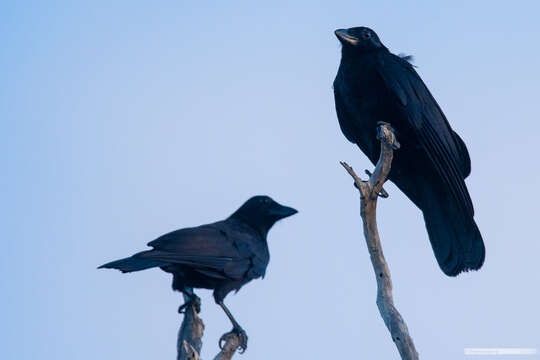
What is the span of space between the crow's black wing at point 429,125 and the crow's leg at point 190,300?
2150 mm

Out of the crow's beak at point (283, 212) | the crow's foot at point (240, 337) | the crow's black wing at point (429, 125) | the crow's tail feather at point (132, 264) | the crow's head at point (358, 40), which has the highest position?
the crow's head at point (358, 40)

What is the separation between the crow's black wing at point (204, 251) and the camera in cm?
583

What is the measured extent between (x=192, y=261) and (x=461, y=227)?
2150mm

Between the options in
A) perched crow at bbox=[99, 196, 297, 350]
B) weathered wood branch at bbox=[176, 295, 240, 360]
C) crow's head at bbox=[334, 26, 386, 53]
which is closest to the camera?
weathered wood branch at bbox=[176, 295, 240, 360]

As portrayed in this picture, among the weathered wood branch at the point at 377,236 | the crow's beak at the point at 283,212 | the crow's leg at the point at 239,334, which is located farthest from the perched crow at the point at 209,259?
the weathered wood branch at the point at 377,236

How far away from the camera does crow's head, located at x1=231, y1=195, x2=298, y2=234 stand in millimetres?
7324

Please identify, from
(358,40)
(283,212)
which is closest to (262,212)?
(283,212)

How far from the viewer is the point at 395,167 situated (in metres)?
7.14

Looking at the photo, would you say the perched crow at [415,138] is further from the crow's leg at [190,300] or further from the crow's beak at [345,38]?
the crow's leg at [190,300]

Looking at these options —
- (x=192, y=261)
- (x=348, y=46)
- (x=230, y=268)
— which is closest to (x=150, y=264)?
(x=192, y=261)

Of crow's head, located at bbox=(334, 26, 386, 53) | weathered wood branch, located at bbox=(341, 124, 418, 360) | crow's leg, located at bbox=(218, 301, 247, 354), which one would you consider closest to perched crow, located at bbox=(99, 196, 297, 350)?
crow's leg, located at bbox=(218, 301, 247, 354)

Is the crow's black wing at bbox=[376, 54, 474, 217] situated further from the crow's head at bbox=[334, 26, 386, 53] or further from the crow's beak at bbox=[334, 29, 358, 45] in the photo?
the crow's beak at bbox=[334, 29, 358, 45]

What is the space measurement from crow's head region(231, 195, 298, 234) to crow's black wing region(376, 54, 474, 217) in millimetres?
1323

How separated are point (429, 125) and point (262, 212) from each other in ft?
5.27
